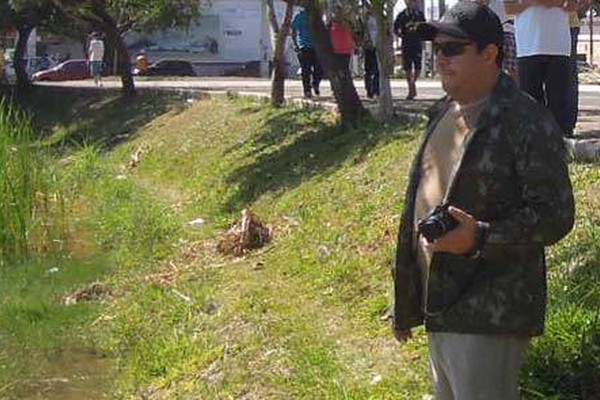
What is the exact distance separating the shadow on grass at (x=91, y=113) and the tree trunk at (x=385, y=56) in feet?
32.2

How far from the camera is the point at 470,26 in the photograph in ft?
12.1

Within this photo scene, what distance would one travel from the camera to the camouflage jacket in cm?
357

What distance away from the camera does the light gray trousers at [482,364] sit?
12.1ft

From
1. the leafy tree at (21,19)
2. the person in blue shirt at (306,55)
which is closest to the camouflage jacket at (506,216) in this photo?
the person in blue shirt at (306,55)

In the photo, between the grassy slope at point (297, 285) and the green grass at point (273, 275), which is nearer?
the green grass at point (273, 275)

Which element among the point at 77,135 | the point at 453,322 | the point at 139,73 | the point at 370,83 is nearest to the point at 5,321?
the point at 453,322

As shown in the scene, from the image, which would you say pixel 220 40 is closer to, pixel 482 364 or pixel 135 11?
pixel 135 11

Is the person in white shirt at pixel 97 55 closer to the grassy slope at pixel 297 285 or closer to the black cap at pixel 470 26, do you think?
the grassy slope at pixel 297 285

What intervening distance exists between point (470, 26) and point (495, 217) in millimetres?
556

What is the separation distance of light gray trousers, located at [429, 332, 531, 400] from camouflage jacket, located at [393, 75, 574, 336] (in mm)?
37

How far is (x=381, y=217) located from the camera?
9422mm

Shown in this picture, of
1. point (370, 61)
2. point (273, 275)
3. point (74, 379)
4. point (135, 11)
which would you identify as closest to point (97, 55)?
point (135, 11)

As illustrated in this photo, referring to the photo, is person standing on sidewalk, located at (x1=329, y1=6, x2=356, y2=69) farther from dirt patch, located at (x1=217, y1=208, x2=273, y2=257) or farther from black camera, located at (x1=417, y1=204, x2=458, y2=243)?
black camera, located at (x1=417, y1=204, x2=458, y2=243)

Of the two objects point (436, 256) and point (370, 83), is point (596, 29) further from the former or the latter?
point (436, 256)
